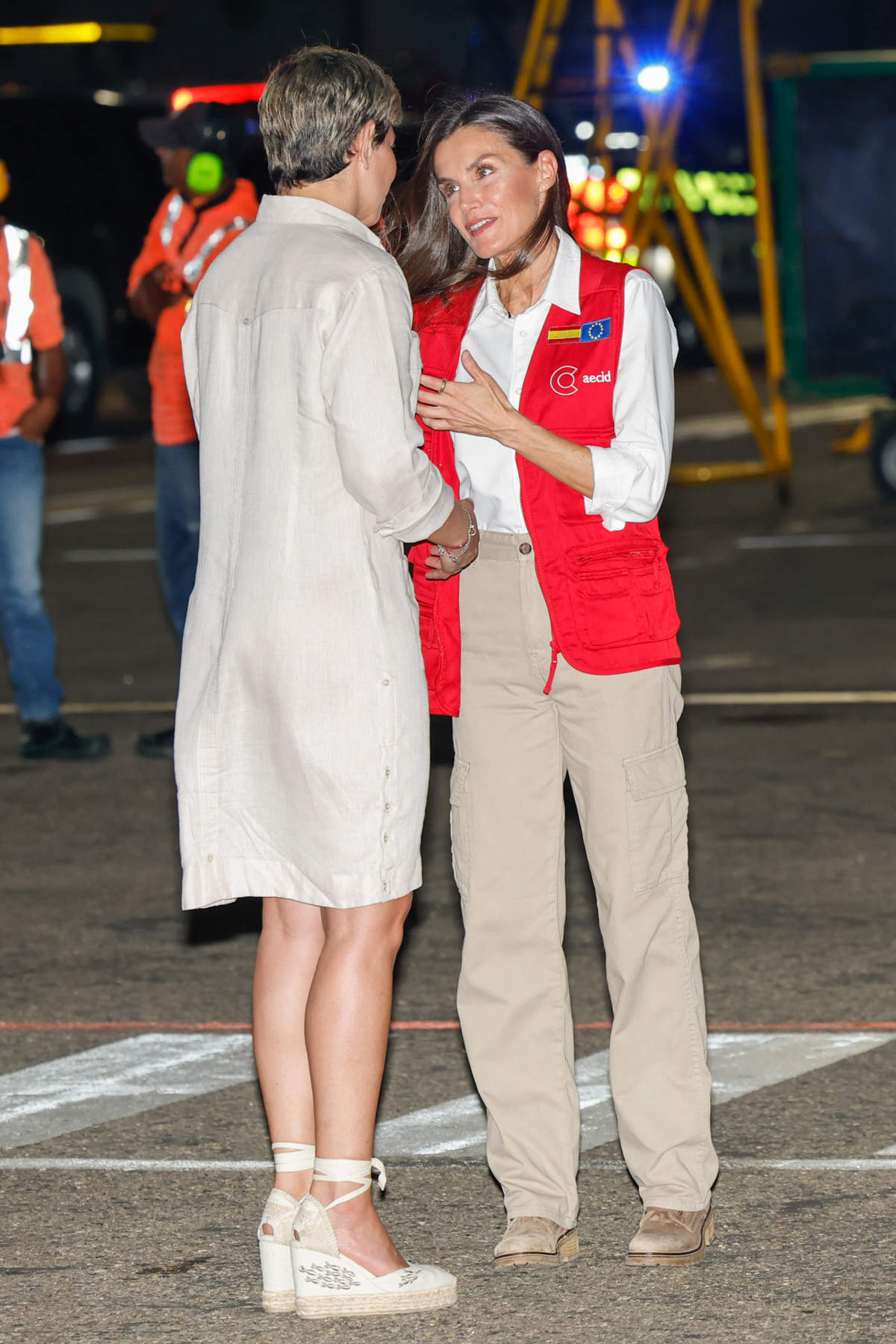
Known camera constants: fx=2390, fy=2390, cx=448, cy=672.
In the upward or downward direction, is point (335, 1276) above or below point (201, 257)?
below

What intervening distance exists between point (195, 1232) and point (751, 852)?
11.2 feet

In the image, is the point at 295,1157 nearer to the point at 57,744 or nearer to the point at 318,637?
the point at 318,637

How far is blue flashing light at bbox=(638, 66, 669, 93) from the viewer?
16.6 meters

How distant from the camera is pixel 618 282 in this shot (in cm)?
409

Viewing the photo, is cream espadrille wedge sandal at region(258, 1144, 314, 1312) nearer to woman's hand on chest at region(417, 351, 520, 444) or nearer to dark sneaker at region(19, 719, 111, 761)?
woman's hand on chest at region(417, 351, 520, 444)

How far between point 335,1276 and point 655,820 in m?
0.95

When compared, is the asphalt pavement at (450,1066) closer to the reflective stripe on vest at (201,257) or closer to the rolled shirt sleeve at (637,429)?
the rolled shirt sleeve at (637,429)

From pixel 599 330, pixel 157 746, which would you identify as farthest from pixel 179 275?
pixel 599 330

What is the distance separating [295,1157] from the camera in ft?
13.4

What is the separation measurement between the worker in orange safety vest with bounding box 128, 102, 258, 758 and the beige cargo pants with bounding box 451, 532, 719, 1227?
4807 millimetres

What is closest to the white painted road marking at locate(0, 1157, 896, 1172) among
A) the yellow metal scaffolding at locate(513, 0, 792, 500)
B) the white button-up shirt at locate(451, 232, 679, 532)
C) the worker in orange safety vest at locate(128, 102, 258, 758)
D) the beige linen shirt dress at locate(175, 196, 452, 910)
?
the beige linen shirt dress at locate(175, 196, 452, 910)

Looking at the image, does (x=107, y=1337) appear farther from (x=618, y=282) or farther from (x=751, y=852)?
(x=751, y=852)

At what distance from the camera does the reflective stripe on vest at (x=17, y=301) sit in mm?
8938

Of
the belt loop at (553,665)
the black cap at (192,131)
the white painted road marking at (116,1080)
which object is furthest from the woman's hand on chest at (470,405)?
the black cap at (192,131)
